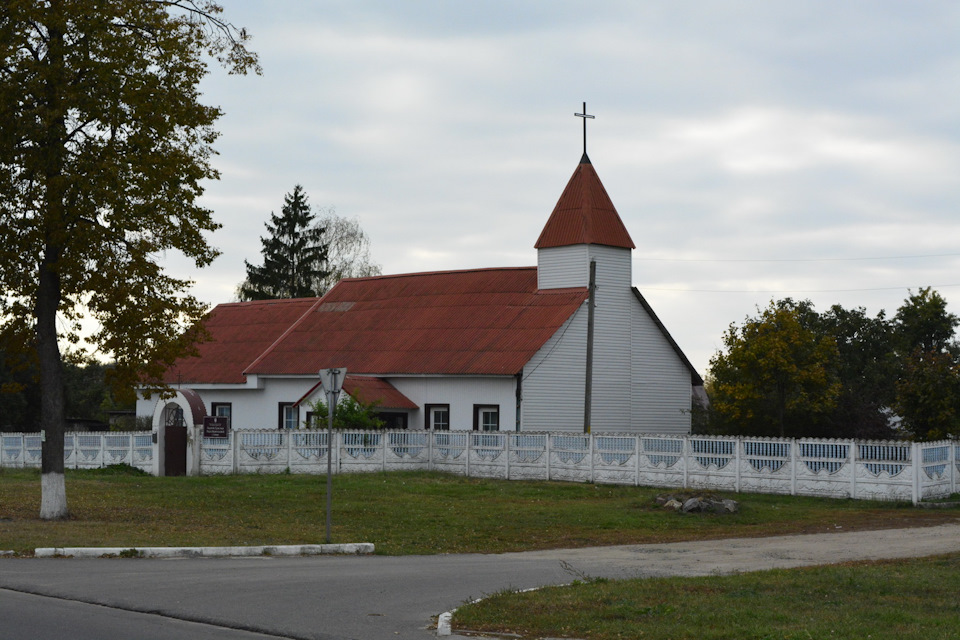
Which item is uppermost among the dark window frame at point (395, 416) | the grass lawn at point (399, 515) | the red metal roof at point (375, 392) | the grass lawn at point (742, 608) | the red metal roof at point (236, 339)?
the red metal roof at point (236, 339)

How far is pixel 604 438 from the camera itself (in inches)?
1332

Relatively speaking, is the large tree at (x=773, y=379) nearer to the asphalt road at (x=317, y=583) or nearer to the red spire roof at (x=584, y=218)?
the red spire roof at (x=584, y=218)

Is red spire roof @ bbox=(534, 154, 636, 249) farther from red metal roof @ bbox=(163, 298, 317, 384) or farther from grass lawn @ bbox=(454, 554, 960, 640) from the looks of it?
grass lawn @ bbox=(454, 554, 960, 640)

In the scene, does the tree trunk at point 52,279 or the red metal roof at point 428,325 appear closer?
Answer: the tree trunk at point 52,279

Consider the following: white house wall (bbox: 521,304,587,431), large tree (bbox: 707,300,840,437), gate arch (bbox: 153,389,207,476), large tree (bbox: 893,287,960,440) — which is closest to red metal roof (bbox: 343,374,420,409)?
white house wall (bbox: 521,304,587,431)

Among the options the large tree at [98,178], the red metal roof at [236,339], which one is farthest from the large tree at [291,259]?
the large tree at [98,178]

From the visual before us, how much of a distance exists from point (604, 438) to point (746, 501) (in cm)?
661

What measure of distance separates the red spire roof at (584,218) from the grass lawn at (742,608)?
30.3 m

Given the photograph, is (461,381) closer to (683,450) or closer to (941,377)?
(683,450)

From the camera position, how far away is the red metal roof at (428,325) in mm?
42312

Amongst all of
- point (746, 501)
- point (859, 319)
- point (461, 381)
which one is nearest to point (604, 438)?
point (746, 501)

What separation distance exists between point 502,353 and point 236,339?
16.7 metres

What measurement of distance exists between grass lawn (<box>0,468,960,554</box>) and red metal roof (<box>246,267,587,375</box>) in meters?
9.52

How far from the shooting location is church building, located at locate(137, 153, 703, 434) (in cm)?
4159
